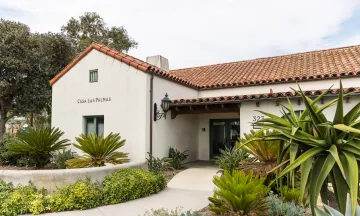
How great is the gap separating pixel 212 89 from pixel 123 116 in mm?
5678

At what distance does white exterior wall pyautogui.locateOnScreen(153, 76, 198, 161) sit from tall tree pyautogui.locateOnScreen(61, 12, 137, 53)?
691 inches

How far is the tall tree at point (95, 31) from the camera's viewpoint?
28.4 metres

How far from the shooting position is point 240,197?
4.96m

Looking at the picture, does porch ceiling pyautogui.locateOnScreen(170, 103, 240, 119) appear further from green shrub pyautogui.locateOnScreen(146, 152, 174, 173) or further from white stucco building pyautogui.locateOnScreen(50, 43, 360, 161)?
green shrub pyautogui.locateOnScreen(146, 152, 174, 173)

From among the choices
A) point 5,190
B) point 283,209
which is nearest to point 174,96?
point 5,190

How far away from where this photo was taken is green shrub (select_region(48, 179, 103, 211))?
252 inches

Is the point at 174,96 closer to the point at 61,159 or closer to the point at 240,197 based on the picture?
the point at 61,159

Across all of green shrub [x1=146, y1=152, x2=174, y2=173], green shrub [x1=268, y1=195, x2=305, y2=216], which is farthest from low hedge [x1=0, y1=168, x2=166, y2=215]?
green shrub [x1=268, y1=195, x2=305, y2=216]

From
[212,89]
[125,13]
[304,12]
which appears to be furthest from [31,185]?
[304,12]

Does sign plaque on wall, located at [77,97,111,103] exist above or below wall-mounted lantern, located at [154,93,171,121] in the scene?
above

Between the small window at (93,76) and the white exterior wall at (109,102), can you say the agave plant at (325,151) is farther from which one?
the small window at (93,76)

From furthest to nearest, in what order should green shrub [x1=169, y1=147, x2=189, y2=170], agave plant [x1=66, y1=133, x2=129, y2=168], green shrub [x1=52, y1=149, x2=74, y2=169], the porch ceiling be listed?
green shrub [x1=169, y1=147, x2=189, y2=170]
the porch ceiling
green shrub [x1=52, y1=149, x2=74, y2=169]
agave plant [x1=66, y1=133, x2=129, y2=168]

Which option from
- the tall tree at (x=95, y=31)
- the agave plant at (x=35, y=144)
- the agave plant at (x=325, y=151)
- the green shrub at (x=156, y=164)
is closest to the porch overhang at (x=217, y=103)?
the green shrub at (x=156, y=164)

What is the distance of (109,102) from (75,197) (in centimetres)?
559
